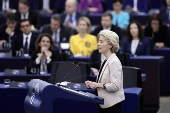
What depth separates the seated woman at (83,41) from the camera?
9.49m

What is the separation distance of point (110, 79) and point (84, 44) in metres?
4.99

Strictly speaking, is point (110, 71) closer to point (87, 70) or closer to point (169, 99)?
point (87, 70)

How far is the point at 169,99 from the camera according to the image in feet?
28.4

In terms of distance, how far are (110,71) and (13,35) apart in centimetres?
599

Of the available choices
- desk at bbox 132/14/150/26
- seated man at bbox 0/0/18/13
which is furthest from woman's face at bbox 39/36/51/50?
seated man at bbox 0/0/18/13

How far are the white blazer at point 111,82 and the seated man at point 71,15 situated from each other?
651 centimetres

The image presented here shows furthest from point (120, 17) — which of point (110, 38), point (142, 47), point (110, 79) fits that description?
point (110, 79)

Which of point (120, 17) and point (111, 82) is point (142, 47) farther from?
point (111, 82)

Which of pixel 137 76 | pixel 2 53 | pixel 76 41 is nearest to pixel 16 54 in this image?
pixel 2 53

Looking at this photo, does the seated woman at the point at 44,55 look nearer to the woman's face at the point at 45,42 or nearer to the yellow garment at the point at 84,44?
the woman's face at the point at 45,42

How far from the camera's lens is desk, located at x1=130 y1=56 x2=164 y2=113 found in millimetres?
8078

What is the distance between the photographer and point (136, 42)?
8969 mm

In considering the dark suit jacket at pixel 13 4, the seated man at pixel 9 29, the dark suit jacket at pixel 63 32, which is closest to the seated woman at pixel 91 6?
the dark suit jacket at pixel 13 4

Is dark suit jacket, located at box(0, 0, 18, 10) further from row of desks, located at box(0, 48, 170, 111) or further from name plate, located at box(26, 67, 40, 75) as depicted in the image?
name plate, located at box(26, 67, 40, 75)
